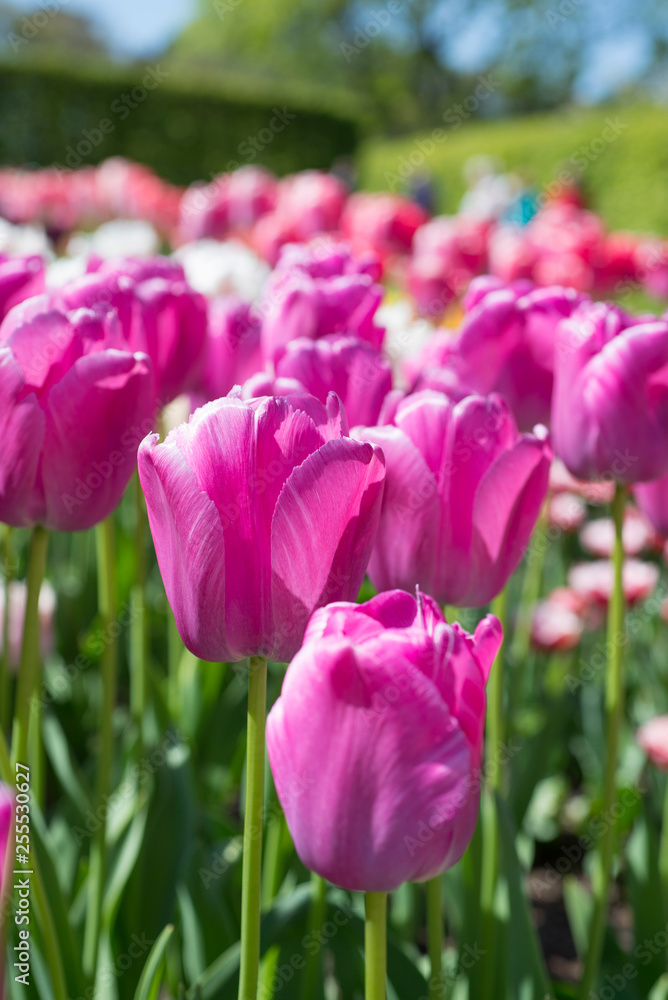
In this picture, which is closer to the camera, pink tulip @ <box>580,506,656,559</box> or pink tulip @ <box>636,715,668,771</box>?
pink tulip @ <box>636,715,668,771</box>

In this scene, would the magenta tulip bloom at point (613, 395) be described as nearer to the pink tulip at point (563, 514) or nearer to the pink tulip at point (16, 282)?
the pink tulip at point (16, 282)

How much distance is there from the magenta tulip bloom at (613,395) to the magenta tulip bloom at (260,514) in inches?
15.3

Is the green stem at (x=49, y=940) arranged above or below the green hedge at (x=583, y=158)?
below

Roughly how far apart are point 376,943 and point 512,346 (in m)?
0.63

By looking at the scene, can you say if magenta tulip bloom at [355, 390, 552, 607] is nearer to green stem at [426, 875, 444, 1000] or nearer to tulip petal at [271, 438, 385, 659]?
tulip petal at [271, 438, 385, 659]

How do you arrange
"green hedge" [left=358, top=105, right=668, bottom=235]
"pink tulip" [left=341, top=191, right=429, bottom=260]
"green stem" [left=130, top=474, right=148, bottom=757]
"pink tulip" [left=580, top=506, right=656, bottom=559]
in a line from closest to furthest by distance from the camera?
1. "green stem" [left=130, top=474, right=148, bottom=757]
2. "pink tulip" [left=580, top=506, right=656, bottom=559]
3. "pink tulip" [left=341, top=191, right=429, bottom=260]
4. "green hedge" [left=358, top=105, right=668, bottom=235]

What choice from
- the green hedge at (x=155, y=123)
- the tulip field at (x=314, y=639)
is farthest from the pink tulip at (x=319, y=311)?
the green hedge at (x=155, y=123)

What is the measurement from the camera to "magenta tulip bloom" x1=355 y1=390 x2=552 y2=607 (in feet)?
2.16

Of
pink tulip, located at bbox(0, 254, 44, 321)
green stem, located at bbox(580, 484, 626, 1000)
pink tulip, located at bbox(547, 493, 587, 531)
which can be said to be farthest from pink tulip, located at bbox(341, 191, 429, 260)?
green stem, located at bbox(580, 484, 626, 1000)

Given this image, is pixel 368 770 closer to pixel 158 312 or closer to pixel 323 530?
pixel 323 530

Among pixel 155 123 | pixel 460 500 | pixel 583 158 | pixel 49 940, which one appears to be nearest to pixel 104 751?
pixel 49 940

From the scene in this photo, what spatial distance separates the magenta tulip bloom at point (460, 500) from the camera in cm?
66

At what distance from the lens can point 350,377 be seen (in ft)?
2.46

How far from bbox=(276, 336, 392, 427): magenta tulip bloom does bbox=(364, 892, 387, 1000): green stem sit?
0.36m
